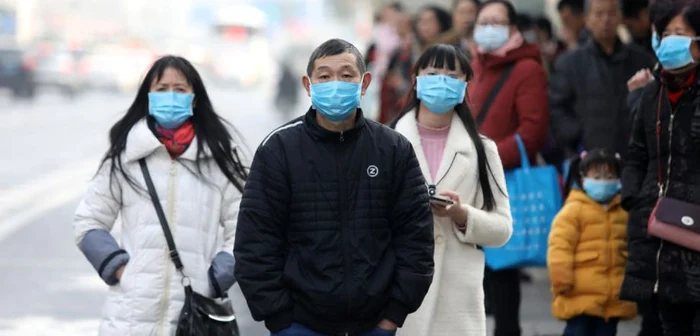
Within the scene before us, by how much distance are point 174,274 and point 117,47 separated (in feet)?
214

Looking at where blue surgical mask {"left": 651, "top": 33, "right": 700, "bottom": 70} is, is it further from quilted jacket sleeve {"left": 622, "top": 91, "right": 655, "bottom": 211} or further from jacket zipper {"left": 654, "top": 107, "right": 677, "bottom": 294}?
quilted jacket sleeve {"left": 622, "top": 91, "right": 655, "bottom": 211}

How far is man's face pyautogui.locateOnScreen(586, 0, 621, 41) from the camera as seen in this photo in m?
9.12

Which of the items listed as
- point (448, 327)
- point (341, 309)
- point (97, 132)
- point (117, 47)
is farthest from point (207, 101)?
point (117, 47)

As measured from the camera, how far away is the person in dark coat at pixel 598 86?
30.0 feet

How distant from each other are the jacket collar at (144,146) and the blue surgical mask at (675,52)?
199cm

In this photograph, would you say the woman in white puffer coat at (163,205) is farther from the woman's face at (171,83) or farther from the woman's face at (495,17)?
the woman's face at (495,17)

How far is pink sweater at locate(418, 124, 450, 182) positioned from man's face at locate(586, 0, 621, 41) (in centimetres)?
288

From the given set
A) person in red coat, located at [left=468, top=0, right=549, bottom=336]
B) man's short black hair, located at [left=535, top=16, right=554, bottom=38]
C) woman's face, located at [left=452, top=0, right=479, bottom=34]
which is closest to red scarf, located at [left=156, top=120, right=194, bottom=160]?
person in red coat, located at [left=468, top=0, right=549, bottom=336]

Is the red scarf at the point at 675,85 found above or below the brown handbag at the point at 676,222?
above

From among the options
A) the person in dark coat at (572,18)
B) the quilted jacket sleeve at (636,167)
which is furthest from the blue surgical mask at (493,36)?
the person in dark coat at (572,18)

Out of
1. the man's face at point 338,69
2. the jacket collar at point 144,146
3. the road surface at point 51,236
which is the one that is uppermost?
the man's face at point 338,69

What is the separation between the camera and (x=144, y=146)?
253 inches

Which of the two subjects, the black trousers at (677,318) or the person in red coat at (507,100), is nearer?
the black trousers at (677,318)

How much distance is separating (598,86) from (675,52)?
7.95 ft
